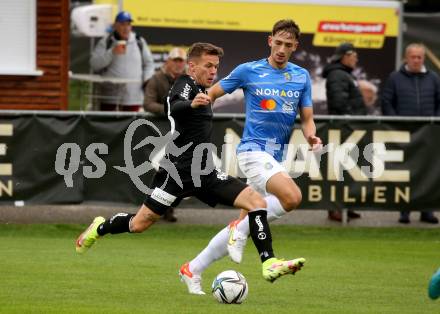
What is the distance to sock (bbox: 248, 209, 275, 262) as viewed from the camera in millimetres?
9844

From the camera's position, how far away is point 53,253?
13.4m

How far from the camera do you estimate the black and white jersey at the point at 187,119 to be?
10.2 meters

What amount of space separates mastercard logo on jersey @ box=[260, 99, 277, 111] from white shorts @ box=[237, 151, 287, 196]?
419 millimetres

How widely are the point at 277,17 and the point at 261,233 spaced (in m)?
10.6

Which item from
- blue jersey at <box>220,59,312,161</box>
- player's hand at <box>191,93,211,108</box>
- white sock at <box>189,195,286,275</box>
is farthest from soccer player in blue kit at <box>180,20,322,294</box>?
player's hand at <box>191,93,211,108</box>

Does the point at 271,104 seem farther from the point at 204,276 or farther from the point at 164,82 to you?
the point at 164,82

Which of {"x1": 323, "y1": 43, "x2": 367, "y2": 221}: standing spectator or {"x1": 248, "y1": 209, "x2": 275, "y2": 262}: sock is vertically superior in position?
{"x1": 323, "y1": 43, "x2": 367, "y2": 221}: standing spectator

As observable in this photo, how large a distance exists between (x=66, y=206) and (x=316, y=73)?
5.40m

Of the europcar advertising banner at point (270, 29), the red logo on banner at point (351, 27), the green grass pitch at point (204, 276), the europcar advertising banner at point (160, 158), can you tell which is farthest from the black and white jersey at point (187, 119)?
the red logo on banner at point (351, 27)

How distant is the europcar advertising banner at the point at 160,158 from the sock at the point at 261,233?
577cm

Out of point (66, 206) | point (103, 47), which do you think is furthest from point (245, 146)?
point (103, 47)

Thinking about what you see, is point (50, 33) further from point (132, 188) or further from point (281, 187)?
point (281, 187)

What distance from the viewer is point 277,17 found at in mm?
20062

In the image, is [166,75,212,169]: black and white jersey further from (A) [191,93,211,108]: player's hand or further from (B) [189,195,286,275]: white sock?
(B) [189,195,286,275]: white sock
